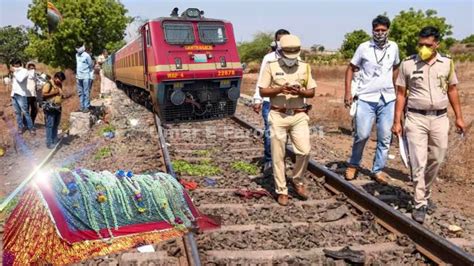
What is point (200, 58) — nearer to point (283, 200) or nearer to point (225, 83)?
point (225, 83)

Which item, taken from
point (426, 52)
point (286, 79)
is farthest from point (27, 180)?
point (426, 52)

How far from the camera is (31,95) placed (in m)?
10.7

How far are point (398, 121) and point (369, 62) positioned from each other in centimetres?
112

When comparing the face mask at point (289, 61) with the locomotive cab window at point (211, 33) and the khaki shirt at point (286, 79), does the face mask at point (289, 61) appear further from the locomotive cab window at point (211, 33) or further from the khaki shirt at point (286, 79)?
the locomotive cab window at point (211, 33)

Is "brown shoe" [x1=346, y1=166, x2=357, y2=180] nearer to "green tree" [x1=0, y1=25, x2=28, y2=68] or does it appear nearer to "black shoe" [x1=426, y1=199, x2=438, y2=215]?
"black shoe" [x1=426, y1=199, x2=438, y2=215]

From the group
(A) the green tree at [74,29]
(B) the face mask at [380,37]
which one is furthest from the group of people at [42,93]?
(A) the green tree at [74,29]

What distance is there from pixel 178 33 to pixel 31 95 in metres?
3.92

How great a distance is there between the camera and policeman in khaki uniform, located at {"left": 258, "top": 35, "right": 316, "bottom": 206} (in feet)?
15.9

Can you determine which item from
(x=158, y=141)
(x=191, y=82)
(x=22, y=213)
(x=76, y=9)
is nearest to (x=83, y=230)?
(x=22, y=213)

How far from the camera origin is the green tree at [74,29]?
1215 inches

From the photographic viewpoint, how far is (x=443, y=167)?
686cm

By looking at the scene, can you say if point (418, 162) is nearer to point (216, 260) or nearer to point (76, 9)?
point (216, 260)

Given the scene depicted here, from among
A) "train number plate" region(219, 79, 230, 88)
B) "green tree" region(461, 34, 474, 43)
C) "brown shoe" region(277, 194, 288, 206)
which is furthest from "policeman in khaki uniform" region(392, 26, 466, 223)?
"green tree" region(461, 34, 474, 43)

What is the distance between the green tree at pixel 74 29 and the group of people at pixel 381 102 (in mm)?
28182
